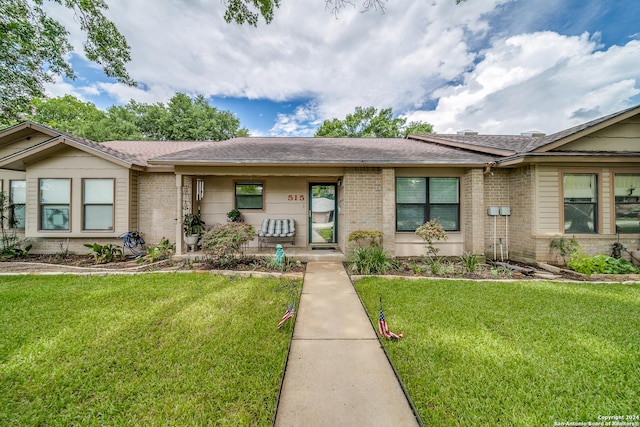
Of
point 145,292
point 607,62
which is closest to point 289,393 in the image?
point 145,292

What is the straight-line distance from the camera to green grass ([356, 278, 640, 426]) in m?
1.91

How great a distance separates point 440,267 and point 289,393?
486cm

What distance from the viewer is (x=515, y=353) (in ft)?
8.47

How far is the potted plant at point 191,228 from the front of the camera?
6887 millimetres

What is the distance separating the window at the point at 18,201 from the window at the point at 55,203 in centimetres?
114

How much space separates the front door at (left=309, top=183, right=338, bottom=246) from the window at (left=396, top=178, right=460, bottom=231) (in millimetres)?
2324

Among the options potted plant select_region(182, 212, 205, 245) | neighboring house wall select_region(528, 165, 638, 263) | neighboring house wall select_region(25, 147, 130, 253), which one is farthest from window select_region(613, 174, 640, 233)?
neighboring house wall select_region(25, 147, 130, 253)

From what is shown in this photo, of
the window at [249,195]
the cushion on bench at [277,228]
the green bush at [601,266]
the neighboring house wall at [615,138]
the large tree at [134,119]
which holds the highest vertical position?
the large tree at [134,119]

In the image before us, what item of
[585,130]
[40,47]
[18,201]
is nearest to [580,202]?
[585,130]

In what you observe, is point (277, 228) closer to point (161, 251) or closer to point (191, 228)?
point (191, 228)

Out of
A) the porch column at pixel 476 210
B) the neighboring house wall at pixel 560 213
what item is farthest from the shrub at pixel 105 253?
the neighboring house wall at pixel 560 213

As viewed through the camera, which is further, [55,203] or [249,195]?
[249,195]

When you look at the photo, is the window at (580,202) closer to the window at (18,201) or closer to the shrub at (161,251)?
the shrub at (161,251)

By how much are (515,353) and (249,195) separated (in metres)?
7.60
